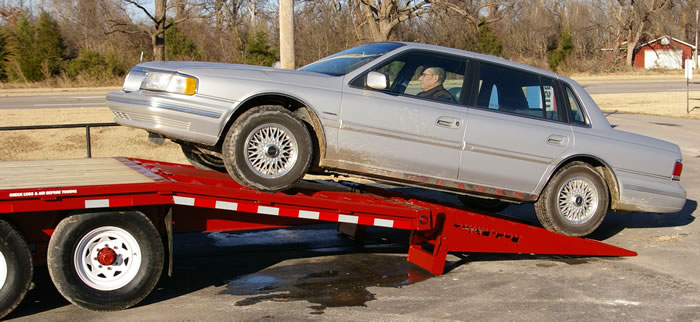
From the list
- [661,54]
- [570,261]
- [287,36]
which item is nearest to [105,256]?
[570,261]

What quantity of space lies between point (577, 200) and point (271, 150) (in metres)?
3.53

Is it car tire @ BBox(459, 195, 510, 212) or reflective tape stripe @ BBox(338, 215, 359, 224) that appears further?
car tire @ BBox(459, 195, 510, 212)

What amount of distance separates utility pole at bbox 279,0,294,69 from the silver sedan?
13.1 ft

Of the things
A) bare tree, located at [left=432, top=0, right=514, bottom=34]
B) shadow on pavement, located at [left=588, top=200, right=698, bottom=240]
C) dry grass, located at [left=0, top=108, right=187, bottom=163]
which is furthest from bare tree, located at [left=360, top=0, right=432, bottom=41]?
shadow on pavement, located at [left=588, top=200, right=698, bottom=240]

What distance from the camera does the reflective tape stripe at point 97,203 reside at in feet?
18.4

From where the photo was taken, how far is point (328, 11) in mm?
35125

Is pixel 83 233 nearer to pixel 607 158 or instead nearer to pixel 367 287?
pixel 367 287

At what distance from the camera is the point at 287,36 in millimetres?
11781

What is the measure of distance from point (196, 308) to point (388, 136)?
2323 mm

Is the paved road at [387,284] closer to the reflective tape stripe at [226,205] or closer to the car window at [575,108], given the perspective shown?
the reflective tape stripe at [226,205]

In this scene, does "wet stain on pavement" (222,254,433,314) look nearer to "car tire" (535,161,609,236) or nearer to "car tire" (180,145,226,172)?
"car tire" (180,145,226,172)

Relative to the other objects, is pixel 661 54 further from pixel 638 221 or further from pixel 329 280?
pixel 329 280

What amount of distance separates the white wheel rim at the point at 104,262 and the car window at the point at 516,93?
11.7 ft

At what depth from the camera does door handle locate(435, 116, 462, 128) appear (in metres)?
7.18
